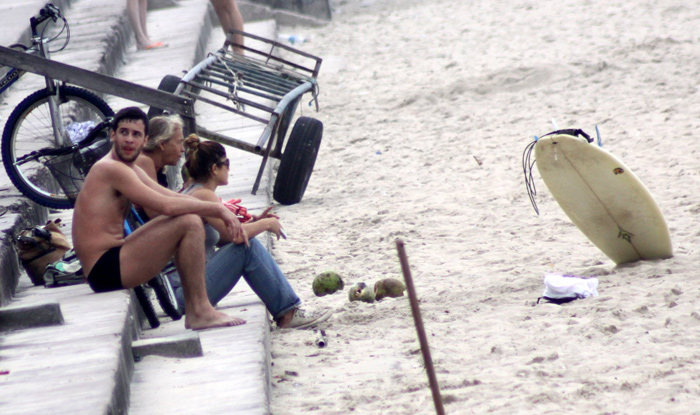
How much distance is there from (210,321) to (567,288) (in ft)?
5.24

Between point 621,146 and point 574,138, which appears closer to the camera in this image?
point 574,138

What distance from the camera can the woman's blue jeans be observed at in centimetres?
430

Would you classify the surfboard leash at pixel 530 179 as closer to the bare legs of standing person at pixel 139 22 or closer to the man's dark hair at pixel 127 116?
the man's dark hair at pixel 127 116

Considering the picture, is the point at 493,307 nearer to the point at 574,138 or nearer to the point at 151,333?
the point at 574,138

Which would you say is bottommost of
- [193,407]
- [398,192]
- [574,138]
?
[398,192]

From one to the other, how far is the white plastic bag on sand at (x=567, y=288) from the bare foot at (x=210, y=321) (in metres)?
1.41

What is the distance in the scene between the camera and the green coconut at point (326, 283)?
488 centimetres

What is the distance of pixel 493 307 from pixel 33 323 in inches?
79.4

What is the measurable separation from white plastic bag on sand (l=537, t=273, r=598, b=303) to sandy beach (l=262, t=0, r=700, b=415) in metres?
0.08

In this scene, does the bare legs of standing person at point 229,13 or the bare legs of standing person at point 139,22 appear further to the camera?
the bare legs of standing person at point 139,22

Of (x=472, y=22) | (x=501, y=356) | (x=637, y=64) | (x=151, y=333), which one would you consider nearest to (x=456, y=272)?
(x=501, y=356)

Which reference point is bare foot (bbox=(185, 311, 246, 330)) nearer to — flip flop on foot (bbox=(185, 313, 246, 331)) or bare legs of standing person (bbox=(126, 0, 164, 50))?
flip flop on foot (bbox=(185, 313, 246, 331))

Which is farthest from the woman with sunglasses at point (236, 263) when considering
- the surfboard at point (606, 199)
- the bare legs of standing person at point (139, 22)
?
the bare legs of standing person at point (139, 22)

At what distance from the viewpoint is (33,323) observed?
379 centimetres
